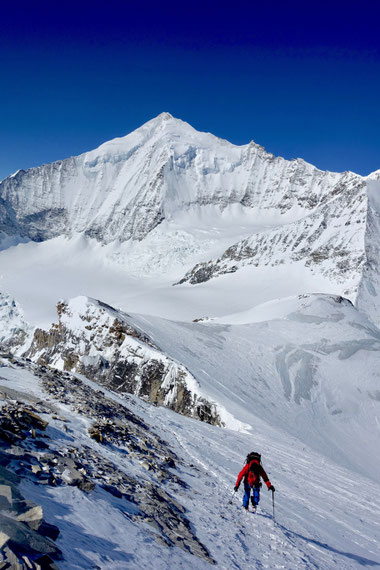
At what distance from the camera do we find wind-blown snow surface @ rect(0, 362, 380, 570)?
592 cm

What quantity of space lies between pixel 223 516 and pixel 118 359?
2822cm

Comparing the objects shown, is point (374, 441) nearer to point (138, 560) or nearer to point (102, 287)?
point (138, 560)

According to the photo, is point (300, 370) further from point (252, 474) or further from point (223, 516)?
point (223, 516)

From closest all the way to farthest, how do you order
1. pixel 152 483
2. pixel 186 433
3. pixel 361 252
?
pixel 152 483, pixel 186 433, pixel 361 252

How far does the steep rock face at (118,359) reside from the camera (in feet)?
105

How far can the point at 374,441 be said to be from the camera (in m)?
35.3

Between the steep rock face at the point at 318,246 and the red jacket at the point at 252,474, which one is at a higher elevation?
the steep rock face at the point at 318,246

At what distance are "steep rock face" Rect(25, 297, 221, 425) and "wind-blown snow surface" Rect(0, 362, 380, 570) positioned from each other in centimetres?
1273

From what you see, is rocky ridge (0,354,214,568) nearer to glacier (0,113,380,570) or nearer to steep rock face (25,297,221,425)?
glacier (0,113,380,570)

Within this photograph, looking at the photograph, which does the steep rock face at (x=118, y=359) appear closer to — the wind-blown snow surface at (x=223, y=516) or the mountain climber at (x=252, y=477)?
the wind-blown snow surface at (x=223, y=516)

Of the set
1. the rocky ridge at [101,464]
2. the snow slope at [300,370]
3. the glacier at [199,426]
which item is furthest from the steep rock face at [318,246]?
the rocky ridge at [101,464]

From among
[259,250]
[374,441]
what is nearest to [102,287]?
[259,250]

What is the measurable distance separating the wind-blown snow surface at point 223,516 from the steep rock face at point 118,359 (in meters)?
12.7

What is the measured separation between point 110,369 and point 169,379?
6337 millimetres
